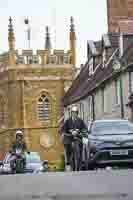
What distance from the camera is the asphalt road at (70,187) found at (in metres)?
11.2

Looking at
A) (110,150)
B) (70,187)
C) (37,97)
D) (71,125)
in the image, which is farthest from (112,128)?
(37,97)

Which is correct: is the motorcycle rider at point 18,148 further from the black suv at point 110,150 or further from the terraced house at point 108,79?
the terraced house at point 108,79

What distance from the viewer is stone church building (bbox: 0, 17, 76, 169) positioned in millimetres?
74375

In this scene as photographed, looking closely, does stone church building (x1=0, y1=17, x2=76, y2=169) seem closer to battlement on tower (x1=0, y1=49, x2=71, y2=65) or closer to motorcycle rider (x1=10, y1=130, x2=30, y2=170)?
battlement on tower (x1=0, y1=49, x2=71, y2=65)

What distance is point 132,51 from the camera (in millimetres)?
39312

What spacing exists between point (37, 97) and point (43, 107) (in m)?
1.41

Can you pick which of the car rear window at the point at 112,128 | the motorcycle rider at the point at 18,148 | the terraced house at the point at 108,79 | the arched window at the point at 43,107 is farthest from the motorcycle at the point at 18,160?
the arched window at the point at 43,107

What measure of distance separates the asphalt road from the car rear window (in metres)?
6.69

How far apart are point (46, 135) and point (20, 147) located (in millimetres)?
56217

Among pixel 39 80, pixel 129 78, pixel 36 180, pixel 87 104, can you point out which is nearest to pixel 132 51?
pixel 129 78

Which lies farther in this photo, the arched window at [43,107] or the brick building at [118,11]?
the arched window at [43,107]

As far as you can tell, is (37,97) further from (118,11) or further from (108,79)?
(108,79)

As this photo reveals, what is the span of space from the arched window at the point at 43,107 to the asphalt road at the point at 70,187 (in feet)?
202

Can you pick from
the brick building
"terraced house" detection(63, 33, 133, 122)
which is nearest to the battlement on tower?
the brick building
